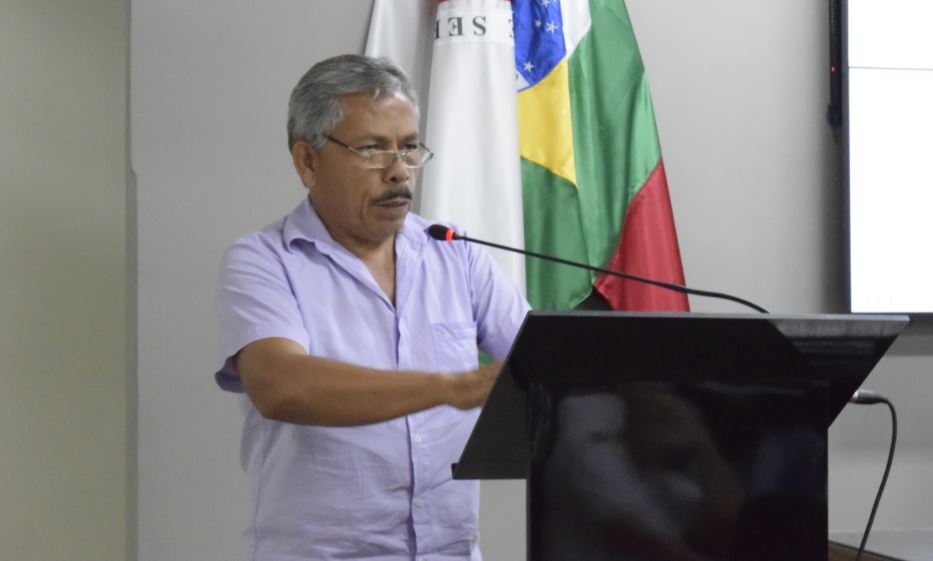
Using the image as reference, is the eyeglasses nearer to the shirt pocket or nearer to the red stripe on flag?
the shirt pocket

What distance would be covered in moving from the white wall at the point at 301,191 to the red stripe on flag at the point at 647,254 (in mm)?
130

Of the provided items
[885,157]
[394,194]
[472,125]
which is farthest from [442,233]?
[885,157]

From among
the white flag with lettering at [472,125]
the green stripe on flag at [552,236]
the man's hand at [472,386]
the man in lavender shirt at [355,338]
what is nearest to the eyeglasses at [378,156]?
the man in lavender shirt at [355,338]

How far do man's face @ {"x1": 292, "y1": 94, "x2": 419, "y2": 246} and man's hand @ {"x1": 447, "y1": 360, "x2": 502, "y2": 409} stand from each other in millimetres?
523

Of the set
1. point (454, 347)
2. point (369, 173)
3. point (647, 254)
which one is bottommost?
point (454, 347)

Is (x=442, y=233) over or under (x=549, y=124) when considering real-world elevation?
under

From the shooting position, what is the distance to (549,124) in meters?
3.08

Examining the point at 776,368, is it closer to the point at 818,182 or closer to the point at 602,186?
the point at 602,186

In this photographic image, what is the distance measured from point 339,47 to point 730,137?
1110mm

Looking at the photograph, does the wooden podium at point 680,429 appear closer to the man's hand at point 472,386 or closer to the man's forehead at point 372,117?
the man's hand at point 472,386

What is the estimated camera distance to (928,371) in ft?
10.9

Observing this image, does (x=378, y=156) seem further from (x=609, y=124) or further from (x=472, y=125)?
(x=609, y=124)

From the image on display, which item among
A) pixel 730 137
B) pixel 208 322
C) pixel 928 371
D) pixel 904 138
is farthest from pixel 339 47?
pixel 928 371

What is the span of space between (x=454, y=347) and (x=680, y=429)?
24.4 inches
